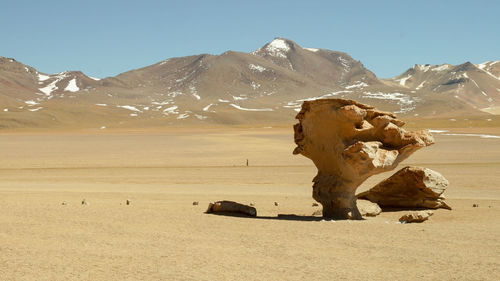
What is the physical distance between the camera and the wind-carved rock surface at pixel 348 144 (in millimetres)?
12844

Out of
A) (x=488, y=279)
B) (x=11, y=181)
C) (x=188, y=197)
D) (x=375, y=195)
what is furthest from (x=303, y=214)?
(x=11, y=181)

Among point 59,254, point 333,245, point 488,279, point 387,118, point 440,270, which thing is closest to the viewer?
point 488,279

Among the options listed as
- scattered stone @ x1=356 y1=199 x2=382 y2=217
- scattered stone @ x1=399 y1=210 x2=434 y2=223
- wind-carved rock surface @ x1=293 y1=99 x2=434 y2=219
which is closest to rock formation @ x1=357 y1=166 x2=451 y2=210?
scattered stone @ x1=356 y1=199 x2=382 y2=217

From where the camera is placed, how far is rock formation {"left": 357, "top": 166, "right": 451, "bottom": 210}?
15.9 m

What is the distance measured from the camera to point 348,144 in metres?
13.2

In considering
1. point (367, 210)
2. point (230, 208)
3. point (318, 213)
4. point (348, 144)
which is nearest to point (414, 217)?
point (367, 210)

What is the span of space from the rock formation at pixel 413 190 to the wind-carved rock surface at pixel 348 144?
258 cm

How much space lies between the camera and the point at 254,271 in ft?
26.7

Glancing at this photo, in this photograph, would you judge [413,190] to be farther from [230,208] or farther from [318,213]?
[230,208]

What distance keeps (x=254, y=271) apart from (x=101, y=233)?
3591 mm

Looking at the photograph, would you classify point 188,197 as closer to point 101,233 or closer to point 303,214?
point 303,214

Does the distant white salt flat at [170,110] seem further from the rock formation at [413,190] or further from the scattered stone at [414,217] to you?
the scattered stone at [414,217]

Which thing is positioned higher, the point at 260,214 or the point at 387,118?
the point at 387,118

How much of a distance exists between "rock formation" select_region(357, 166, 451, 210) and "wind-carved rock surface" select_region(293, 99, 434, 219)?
8.46 ft
